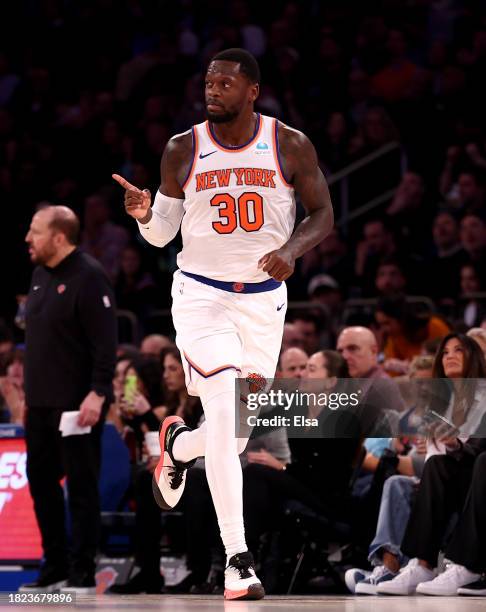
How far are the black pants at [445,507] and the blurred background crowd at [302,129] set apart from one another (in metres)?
1.77

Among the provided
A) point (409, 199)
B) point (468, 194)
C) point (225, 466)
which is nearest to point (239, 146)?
point (225, 466)

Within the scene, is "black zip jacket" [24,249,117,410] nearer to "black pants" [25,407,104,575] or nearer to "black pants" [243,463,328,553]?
"black pants" [25,407,104,575]

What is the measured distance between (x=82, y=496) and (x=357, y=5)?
28.3 feet

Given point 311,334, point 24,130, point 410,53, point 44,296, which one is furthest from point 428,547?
point 24,130

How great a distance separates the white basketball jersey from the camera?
5.88 m

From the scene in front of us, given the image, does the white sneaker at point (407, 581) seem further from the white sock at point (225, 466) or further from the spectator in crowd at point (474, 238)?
the spectator in crowd at point (474, 238)

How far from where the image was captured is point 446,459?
7289 millimetres

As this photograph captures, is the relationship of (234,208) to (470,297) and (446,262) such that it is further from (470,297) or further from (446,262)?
(446,262)

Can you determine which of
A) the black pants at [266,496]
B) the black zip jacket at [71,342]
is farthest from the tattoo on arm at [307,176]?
the black pants at [266,496]

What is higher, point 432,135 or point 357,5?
point 357,5

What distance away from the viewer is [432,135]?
12797 mm

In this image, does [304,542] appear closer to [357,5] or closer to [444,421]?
[444,421]

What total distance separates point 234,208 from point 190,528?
118 inches
